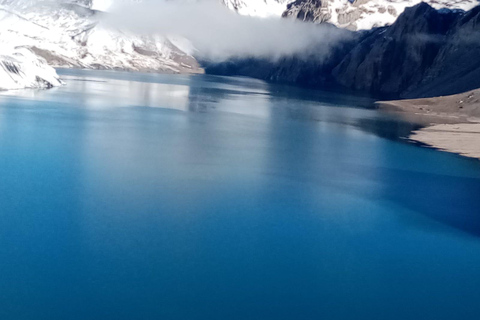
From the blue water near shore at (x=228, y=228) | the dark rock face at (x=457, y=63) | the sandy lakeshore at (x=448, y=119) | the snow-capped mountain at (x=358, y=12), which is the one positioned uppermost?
the snow-capped mountain at (x=358, y=12)

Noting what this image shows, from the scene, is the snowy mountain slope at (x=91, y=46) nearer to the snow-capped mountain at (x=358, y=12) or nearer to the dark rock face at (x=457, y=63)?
the snow-capped mountain at (x=358, y=12)

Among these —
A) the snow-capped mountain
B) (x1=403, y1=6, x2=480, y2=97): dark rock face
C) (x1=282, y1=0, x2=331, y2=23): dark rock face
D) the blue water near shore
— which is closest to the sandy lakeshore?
the blue water near shore

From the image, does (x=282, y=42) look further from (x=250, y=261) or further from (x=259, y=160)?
(x=250, y=261)

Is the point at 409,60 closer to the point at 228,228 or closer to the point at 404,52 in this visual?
the point at 404,52

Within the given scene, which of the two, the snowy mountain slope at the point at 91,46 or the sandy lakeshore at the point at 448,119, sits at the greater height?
the snowy mountain slope at the point at 91,46

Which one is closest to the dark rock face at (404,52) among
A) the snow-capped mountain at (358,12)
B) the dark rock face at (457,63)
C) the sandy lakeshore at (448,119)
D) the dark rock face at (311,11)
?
the dark rock face at (457,63)

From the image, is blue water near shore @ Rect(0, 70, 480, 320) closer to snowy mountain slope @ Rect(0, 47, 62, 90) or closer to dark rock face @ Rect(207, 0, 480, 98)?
snowy mountain slope @ Rect(0, 47, 62, 90)

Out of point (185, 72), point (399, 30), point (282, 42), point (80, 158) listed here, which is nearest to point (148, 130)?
point (80, 158)
